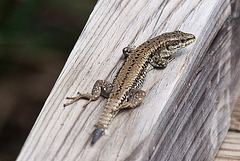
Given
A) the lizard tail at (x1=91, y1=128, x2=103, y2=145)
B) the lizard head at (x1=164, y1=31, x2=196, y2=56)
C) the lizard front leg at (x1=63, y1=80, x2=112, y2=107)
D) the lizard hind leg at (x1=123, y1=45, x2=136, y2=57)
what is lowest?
the lizard tail at (x1=91, y1=128, x2=103, y2=145)

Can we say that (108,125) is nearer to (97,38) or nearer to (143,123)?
(143,123)

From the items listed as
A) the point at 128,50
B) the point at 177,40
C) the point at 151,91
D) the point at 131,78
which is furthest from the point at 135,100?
the point at 177,40

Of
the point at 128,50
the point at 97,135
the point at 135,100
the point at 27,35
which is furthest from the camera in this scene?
the point at 27,35

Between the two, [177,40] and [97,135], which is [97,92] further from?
[177,40]

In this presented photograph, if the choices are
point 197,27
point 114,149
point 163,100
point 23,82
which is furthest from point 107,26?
point 23,82

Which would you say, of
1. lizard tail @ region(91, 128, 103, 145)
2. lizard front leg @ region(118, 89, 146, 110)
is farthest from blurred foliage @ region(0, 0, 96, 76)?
lizard tail @ region(91, 128, 103, 145)

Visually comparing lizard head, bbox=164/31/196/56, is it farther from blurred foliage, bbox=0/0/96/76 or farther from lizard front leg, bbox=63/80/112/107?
blurred foliage, bbox=0/0/96/76

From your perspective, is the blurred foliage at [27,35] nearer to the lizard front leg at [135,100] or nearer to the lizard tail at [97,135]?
the lizard front leg at [135,100]

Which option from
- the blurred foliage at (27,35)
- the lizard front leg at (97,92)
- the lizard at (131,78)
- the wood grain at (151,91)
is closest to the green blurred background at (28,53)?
the blurred foliage at (27,35)
